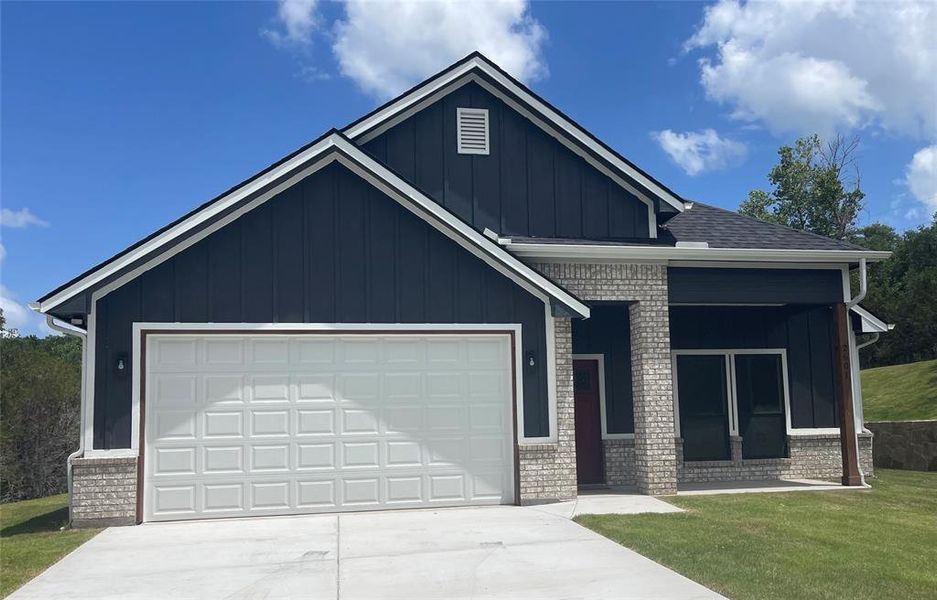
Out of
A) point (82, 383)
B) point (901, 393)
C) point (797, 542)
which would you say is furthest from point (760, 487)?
point (901, 393)

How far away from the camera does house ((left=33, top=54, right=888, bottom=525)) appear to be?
1052 centimetres

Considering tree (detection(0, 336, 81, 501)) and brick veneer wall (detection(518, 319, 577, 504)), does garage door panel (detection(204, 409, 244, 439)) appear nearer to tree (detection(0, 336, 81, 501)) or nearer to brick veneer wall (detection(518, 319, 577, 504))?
brick veneer wall (detection(518, 319, 577, 504))

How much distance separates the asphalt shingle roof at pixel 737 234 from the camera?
13.1 meters

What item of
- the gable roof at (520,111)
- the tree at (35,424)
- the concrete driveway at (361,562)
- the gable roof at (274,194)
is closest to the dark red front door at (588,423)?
the gable roof at (274,194)

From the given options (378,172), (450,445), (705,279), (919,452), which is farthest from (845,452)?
(378,172)

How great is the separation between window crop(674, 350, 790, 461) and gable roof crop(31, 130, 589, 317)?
14.2 feet

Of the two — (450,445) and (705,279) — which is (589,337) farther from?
(450,445)

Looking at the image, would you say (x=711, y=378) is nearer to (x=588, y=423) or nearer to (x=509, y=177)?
(x=588, y=423)

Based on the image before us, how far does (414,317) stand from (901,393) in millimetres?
18565

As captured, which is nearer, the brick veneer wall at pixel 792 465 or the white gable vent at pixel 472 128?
the white gable vent at pixel 472 128

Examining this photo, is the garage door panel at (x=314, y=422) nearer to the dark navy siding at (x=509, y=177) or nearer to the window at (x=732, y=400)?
the dark navy siding at (x=509, y=177)

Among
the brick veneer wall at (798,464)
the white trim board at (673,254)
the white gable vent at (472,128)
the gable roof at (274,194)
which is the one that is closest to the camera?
the gable roof at (274,194)

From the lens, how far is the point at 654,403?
40.5 feet

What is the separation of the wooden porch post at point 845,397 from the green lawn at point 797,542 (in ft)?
2.24
